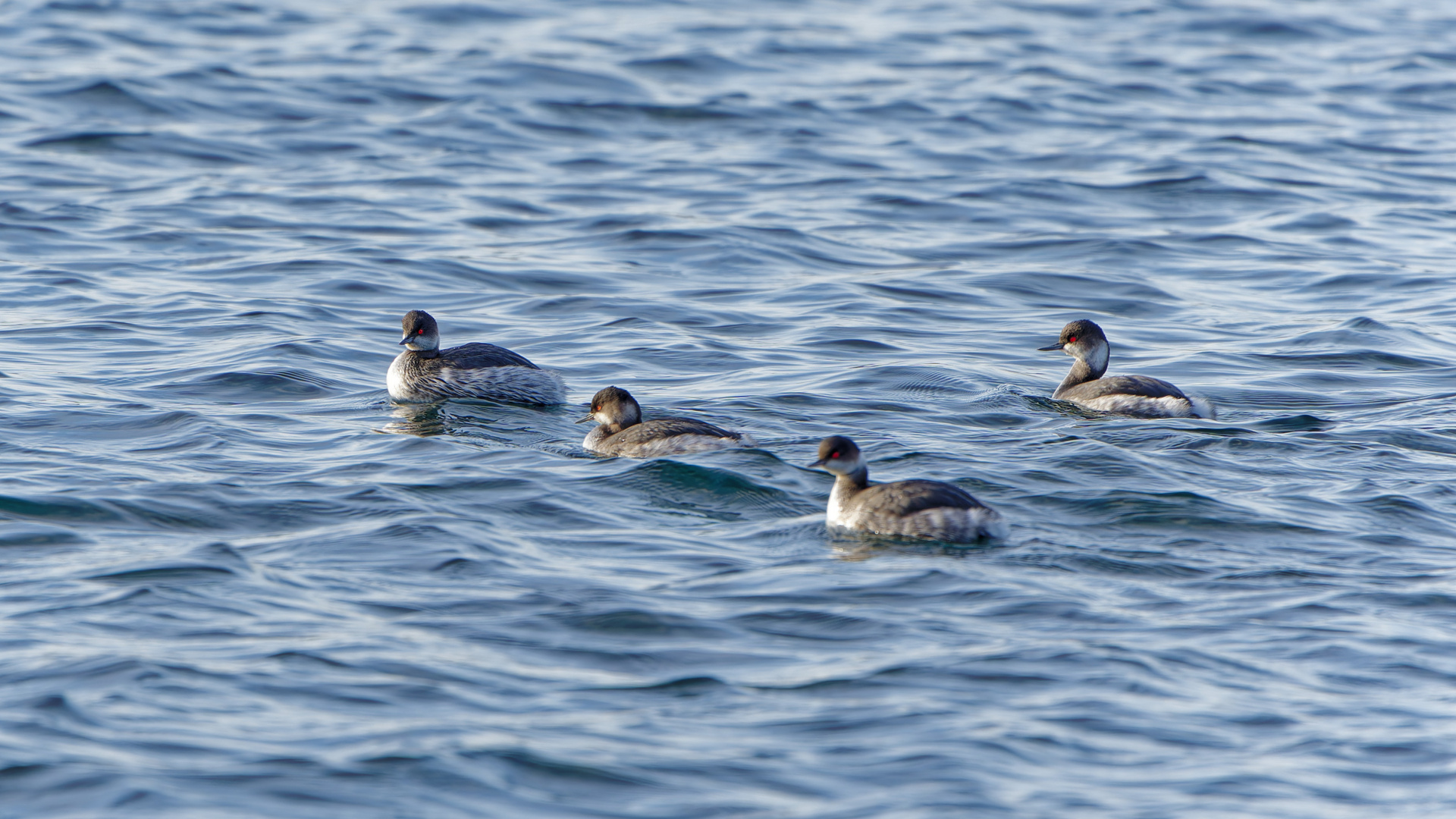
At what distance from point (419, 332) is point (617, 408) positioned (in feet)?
8.27

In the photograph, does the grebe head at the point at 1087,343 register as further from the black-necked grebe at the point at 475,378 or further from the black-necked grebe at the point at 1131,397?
the black-necked grebe at the point at 475,378

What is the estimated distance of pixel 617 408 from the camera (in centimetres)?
1226

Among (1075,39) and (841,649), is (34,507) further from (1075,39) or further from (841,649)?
(1075,39)

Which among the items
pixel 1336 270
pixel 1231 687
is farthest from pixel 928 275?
pixel 1231 687

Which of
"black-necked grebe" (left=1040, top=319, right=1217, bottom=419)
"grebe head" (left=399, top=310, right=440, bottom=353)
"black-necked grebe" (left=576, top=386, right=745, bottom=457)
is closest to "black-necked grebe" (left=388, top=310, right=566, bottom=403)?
"grebe head" (left=399, top=310, right=440, bottom=353)

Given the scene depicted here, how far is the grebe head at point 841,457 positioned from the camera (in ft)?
35.2

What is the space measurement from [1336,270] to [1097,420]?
6.90m

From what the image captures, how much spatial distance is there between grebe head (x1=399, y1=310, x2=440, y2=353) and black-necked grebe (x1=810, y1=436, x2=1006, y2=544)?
450 centimetres

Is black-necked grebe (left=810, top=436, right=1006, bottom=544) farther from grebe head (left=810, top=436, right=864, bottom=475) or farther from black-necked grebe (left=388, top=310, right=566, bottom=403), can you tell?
black-necked grebe (left=388, top=310, right=566, bottom=403)

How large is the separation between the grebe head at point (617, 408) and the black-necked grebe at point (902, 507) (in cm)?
197

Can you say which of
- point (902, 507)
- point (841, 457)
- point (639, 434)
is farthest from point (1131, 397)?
point (639, 434)

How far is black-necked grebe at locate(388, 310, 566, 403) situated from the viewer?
13586mm

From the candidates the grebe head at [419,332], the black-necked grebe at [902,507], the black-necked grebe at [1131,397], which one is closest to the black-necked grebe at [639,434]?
the black-necked grebe at [902,507]

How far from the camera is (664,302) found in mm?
17078
